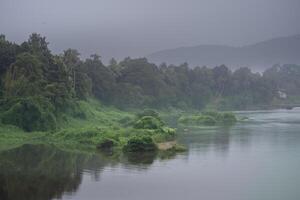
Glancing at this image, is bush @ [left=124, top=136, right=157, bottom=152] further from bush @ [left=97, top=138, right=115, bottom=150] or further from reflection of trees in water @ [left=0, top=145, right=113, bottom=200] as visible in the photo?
reflection of trees in water @ [left=0, top=145, right=113, bottom=200]

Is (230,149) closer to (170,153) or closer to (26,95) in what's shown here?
(170,153)

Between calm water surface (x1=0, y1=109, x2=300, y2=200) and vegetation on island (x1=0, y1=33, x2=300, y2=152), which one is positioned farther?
vegetation on island (x1=0, y1=33, x2=300, y2=152)

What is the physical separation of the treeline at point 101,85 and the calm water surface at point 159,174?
8.02 meters

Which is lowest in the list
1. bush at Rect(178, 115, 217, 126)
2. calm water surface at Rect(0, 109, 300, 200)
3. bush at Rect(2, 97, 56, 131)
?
Result: calm water surface at Rect(0, 109, 300, 200)

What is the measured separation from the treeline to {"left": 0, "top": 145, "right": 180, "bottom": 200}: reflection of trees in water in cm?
798

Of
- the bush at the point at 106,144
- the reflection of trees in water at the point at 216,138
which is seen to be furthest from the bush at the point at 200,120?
the bush at the point at 106,144

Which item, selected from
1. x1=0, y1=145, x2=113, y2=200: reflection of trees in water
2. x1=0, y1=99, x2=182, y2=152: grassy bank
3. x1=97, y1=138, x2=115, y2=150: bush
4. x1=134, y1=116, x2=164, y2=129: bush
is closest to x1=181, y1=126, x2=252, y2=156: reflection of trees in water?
x1=0, y1=99, x2=182, y2=152: grassy bank

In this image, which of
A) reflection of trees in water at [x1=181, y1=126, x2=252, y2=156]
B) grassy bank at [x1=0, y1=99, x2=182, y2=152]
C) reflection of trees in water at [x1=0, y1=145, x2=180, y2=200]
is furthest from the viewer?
reflection of trees in water at [x1=181, y1=126, x2=252, y2=156]

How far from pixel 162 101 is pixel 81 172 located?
58.2 meters

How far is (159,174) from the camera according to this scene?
26.3 m

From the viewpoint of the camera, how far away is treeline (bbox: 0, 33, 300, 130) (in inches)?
1622

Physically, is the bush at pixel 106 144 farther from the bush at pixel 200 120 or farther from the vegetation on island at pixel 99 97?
the bush at pixel 200 120

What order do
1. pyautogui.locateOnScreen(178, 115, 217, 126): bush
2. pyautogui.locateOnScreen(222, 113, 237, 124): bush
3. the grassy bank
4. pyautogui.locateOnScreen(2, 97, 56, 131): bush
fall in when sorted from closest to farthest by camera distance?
1. the grassy bank
2. pyautogui.locateOnScreen(2, 97, 56, 131): bush
3. pyautogui.locateOnScreen(178, 115, 217, 126): bush
4. pyautogui.locateOnScreen(222, 113, 237, 124): bush

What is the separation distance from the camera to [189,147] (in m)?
36.5
